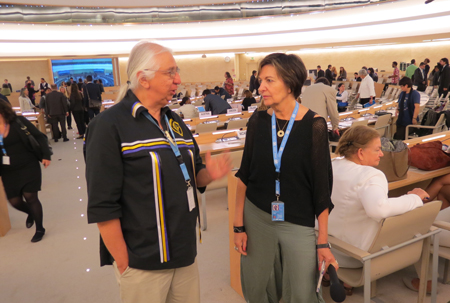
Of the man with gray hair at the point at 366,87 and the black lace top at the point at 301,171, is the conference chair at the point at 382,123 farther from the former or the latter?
the black lace top at the point at 301,171

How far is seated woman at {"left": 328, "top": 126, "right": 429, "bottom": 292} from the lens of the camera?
77.2 inches

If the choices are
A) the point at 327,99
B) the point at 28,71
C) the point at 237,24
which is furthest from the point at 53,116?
the point at 28,71

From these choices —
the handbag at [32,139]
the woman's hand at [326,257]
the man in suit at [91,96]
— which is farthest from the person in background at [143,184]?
the man in suit at [91,96]

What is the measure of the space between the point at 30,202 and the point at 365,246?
3.30 m

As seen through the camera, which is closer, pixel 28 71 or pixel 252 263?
pixel 252 263

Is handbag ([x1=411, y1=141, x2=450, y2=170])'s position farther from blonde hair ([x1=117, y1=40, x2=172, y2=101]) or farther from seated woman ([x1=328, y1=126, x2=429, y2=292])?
blonde hair ([x1=117, y1=40, x2=172, y2=101])

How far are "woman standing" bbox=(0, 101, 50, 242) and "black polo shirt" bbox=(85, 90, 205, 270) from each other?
263 centimetres

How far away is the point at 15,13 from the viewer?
14102mm

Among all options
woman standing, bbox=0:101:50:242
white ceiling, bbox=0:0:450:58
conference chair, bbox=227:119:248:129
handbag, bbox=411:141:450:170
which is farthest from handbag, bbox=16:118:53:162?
white ceiling, bbox=0:0:450:58

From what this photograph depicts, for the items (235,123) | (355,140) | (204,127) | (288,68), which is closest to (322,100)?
(235,123)

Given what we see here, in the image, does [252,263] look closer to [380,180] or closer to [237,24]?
[380,180]

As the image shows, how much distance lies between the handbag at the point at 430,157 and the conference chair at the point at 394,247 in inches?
39.6

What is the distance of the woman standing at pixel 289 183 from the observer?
1557 millimetres

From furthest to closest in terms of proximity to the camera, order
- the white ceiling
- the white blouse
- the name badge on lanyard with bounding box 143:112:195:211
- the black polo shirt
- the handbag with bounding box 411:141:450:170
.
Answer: the white ceiling < the handbag with bounding box 411:141:450:170 < the white blouse < the name badge on lanyard with bounding box 143:112:195:211 < the black polo shirt
